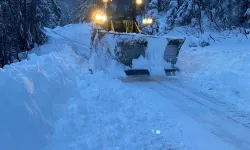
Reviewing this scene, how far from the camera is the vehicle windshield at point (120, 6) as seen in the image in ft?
37.7

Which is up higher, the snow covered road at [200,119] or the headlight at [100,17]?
the headlight at [100,17]

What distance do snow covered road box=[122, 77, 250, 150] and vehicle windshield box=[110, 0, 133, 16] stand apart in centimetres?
436

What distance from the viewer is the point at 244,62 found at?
8.88 m

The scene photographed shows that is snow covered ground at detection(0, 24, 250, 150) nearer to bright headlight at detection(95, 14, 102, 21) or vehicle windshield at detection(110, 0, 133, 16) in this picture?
bright headlight at detection(95, 14, 102, 21)

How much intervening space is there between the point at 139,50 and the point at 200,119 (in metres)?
4.32

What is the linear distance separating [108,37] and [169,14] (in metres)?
15.1

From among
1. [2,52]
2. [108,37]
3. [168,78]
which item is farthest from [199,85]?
[2,52]

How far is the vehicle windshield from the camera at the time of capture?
11500 millimetres

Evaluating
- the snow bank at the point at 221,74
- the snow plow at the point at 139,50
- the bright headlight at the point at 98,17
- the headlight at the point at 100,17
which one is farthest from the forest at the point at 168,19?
the snow plow at the point at 139,50

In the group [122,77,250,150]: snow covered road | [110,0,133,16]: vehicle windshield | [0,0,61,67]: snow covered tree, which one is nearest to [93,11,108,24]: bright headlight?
[110,0,133,16]: vehicle windshield

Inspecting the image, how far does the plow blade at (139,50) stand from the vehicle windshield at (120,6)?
2032 mm

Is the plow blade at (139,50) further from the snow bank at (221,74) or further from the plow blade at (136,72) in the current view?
the snow bank at (221,74)

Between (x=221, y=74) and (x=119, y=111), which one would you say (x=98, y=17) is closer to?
(x=221, y=74)

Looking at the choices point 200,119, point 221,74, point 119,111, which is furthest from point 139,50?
point 200,119
